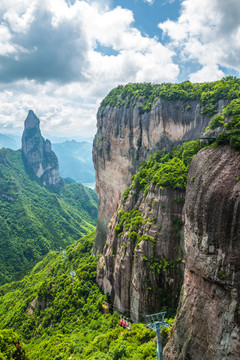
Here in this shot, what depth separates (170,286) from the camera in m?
25.3

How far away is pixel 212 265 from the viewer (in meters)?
16.2

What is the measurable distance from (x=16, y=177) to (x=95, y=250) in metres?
106

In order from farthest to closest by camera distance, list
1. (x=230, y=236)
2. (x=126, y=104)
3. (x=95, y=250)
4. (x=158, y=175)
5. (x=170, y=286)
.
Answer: (x=95, y=250) → (x=126, y=104) → (x=158, y=175) → (x=170, y=286) → (x=230, y=236)

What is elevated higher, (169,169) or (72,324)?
(169,169)

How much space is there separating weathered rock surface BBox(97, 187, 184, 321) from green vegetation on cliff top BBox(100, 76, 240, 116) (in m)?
17.0

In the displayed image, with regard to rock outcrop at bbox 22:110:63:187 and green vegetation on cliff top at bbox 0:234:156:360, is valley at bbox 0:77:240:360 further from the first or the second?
rock outcrop at bbox 22:110:63:187

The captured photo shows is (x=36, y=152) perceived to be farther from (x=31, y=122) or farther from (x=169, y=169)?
(x=169, y=169)

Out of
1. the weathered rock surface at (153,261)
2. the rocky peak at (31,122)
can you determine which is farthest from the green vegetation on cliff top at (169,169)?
the rocky peak at (31,122)

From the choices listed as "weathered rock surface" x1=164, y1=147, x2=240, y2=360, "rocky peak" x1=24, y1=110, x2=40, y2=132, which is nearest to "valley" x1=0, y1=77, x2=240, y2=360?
"weathered rock surface" x1=164, y1=147, x2=240, y2=360

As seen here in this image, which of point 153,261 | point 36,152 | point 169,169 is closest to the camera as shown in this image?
point 153,261

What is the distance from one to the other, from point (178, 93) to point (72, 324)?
135 feet

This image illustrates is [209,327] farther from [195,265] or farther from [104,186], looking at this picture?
[104,186]

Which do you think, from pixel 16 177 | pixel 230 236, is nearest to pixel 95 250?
pixel 230 236

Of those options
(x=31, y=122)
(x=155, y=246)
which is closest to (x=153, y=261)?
(x=155, y=246)
